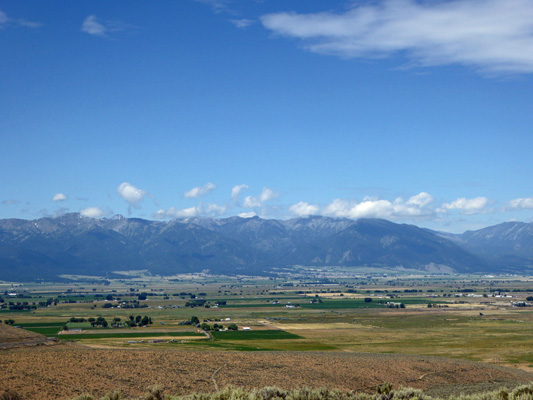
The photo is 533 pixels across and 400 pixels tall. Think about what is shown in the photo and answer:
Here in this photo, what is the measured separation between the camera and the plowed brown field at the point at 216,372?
178ft

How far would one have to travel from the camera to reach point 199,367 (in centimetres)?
6391

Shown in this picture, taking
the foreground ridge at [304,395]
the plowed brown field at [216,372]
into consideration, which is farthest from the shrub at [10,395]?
the plowed brown field at [216,372]

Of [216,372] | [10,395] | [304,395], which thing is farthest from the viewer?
[216,372]

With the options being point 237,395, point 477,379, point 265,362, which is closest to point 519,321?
point 477,379

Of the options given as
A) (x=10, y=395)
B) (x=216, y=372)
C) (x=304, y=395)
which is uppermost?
(x=304, y=395)

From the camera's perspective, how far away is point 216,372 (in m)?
62.8

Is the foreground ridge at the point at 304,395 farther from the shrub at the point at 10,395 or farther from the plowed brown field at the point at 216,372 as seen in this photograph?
the plowed brown field at the point at 216,372

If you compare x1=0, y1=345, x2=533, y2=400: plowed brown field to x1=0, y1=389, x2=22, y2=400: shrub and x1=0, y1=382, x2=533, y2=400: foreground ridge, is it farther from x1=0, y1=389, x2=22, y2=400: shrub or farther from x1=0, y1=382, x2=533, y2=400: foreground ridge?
x1=0, y1=382, x2=533, y2=400: foreground ridge

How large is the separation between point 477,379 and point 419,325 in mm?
65850

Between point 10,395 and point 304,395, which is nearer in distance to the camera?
point 304,395

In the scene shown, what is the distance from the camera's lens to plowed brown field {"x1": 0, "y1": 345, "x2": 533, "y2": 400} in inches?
2141

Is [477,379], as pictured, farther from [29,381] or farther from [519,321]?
[519,321]

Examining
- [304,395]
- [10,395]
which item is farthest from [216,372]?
[10,395]

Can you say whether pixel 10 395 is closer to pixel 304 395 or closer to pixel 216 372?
pixel 216 372
